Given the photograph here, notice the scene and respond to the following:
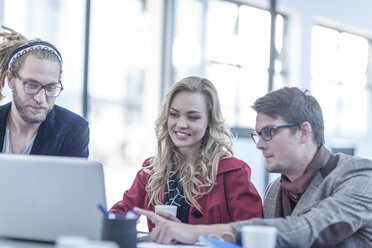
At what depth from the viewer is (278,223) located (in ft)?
4.45

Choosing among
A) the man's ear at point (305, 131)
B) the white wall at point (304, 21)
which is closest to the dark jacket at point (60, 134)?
the man's ear at point (305, 131)

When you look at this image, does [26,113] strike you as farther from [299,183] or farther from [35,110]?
[299,183]

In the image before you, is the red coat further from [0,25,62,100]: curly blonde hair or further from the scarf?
[0,25,62,100]: curly blonde hair

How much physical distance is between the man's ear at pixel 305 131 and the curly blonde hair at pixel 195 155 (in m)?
0.50

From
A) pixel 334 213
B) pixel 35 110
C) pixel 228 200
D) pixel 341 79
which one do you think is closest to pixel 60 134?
pixel 35 110

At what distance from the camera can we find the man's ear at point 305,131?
162 centimetres

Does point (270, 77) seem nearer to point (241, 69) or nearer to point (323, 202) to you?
point (241, 69)

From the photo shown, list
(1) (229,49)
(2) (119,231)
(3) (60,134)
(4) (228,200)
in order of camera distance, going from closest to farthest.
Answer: (2) (119,231) → (4) (228,200) → (3) (60,134) → (1) (229,49)

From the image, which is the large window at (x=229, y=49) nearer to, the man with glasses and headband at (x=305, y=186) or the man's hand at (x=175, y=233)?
the man with glasses and headband at (x=305, y=186)

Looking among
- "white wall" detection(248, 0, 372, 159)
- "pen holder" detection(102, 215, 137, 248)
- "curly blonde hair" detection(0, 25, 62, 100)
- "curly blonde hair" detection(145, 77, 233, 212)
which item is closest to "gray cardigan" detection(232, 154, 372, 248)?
"pen holder" detection(102, 215, 137, 248)

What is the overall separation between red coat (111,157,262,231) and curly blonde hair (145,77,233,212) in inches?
1.1

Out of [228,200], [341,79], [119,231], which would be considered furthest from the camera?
[341,79]

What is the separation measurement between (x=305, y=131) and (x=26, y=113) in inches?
45.5

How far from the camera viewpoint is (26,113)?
6.77 ft
